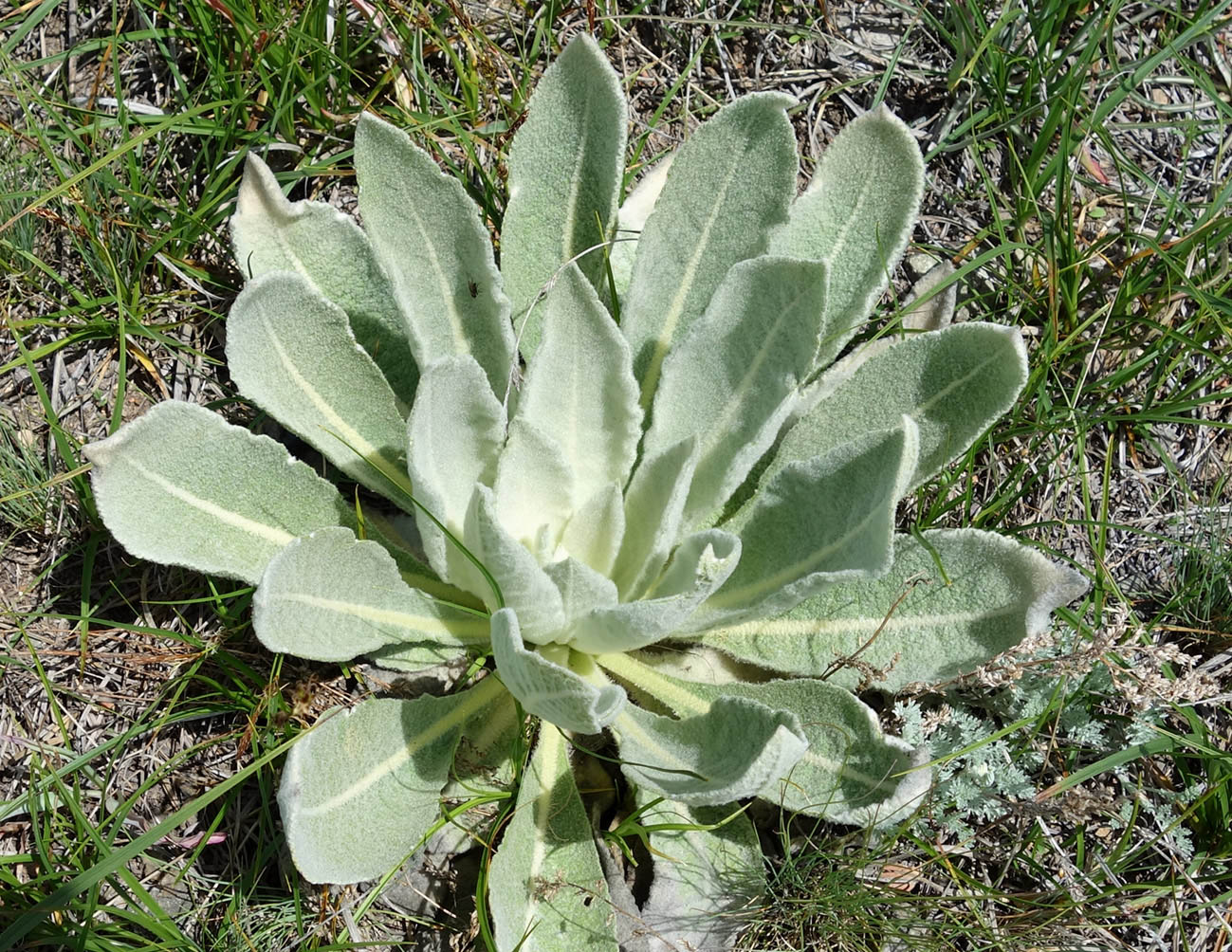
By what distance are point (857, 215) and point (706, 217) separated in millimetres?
290

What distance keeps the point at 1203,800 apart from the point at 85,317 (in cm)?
245

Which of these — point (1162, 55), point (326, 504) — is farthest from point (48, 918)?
point (1162, 55)

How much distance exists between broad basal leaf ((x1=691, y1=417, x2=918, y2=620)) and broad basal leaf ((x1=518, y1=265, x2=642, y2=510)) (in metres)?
0.27

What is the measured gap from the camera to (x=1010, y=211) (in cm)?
274

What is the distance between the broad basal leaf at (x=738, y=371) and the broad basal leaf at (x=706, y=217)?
0.55ft

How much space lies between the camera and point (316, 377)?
213 cm

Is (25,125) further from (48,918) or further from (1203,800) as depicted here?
(1203,800)

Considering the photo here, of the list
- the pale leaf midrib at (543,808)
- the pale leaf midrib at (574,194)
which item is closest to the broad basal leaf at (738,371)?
the pale leaf midrib at (574,194)

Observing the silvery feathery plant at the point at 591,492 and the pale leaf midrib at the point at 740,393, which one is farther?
the pale leaf midrib at the point at 740,393

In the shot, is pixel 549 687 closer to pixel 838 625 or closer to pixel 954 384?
pixel 838 625

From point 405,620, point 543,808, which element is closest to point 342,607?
point 405,620

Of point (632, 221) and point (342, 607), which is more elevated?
point (632, 221)

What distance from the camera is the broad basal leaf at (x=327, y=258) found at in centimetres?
217

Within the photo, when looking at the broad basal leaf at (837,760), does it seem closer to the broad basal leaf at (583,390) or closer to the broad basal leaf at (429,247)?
the broad basal leaf at (583,390)
